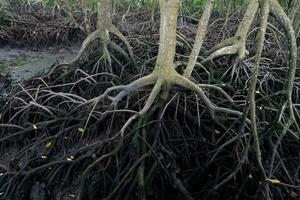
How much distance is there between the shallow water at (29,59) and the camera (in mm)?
6903

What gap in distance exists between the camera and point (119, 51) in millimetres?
5766

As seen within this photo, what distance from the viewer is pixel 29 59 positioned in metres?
7.94

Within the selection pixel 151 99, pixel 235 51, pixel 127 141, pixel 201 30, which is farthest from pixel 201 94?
pixel 235 51

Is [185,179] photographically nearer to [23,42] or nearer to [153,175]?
[153,175]

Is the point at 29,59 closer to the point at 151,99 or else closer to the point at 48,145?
the point at 48,145

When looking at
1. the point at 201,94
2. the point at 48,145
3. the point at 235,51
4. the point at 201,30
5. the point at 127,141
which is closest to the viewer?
the point at 127,141

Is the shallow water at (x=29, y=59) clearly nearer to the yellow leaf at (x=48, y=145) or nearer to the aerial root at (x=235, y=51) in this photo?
the yellow leaf at (x=48, y=145)

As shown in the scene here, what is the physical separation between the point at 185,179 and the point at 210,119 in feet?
2.29

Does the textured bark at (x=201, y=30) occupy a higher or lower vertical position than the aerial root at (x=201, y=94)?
higher

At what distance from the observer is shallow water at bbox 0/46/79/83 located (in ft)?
22.6

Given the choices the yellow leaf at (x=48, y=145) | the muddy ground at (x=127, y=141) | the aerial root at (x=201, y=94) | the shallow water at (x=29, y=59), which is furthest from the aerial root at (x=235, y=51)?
the shallow water at (x=29, y=59)

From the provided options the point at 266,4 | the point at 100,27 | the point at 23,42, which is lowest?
the point at 23,42

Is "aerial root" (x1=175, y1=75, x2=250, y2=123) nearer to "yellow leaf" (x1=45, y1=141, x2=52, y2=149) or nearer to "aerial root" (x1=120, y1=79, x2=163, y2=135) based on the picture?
"aerial root" (x1=120, y1=79, x2=163, y2=135)

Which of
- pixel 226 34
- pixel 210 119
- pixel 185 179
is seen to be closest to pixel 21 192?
pixel 185 179
